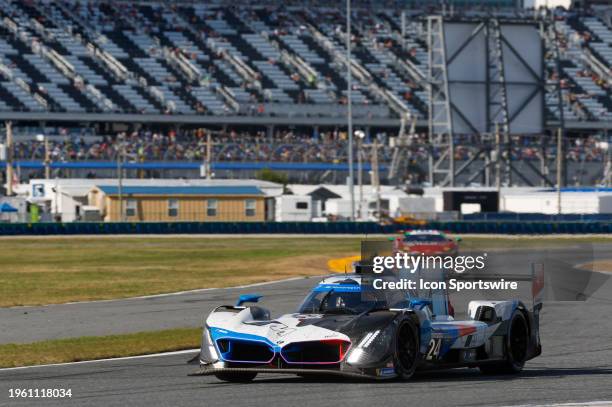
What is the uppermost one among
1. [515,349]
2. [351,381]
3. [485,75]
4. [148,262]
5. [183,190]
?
[485,75]

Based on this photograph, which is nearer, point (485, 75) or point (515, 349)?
point (515, 349)

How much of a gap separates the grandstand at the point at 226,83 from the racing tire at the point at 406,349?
3461 inches

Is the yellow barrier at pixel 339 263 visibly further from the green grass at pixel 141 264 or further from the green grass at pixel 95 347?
the green grass at pixel 95 347

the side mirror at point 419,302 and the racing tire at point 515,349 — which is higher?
the side mirror at point 419,302

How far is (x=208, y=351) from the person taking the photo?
14352 millimetres

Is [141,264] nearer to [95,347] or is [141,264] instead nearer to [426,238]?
[426,238]

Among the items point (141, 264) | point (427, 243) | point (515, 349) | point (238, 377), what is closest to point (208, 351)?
point (238, 377)

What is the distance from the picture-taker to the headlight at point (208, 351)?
46.8 ft

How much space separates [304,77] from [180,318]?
89542 millimetres

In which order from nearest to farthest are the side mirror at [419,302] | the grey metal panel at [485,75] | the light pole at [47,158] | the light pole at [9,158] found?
the side mirror at [419,302]
the light pole at [9,158]
the light pole at [47,158]
the grey metal panel at [485,75]

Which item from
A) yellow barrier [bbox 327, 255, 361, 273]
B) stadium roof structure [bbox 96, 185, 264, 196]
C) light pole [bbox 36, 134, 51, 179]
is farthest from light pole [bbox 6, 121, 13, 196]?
yellow barrier [bbox 327, 255, 361, 273]

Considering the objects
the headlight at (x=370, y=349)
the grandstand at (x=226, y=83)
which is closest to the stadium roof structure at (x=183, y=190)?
the grandstand at (x=226, y=83)

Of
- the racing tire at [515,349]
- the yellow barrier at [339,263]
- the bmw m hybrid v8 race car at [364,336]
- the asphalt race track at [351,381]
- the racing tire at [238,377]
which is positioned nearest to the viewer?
the asphalt race track at [351,381]

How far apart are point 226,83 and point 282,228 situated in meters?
34.2
